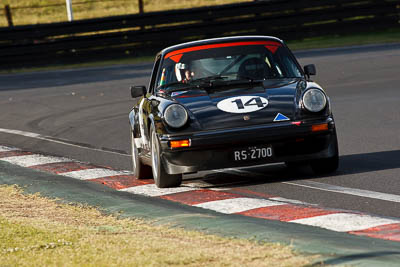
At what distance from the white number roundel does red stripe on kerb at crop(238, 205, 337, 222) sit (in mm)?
1339

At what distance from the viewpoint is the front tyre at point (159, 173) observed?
324 inches

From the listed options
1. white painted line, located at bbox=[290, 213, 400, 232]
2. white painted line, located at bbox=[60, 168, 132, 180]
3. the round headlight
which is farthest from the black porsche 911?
white painted line, located at bbox=[290, 213, 400, 232]

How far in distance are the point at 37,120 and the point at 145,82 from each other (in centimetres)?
576

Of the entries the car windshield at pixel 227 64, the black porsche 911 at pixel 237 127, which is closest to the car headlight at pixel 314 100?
the black porsche 911 at pixel 237 127

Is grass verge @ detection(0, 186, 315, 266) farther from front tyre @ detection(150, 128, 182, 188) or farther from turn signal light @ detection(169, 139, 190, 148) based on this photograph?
front tyre @ detection(150, 128, 182, 188)

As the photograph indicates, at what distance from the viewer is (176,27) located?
28.9 metres

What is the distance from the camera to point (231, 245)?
5285mm

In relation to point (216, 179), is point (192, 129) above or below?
above

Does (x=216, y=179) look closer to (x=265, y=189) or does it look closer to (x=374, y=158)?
(x=265, y=189)

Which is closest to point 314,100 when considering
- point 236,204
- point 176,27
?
point 236,204

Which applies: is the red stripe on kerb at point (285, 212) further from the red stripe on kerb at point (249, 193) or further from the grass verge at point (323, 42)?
the grass verge at point (323, 42)

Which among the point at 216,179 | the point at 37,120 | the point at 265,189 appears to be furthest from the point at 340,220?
the point at 37,120

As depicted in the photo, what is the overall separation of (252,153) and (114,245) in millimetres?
2755

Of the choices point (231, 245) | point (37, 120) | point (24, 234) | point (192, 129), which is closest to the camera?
point (231, 245)
